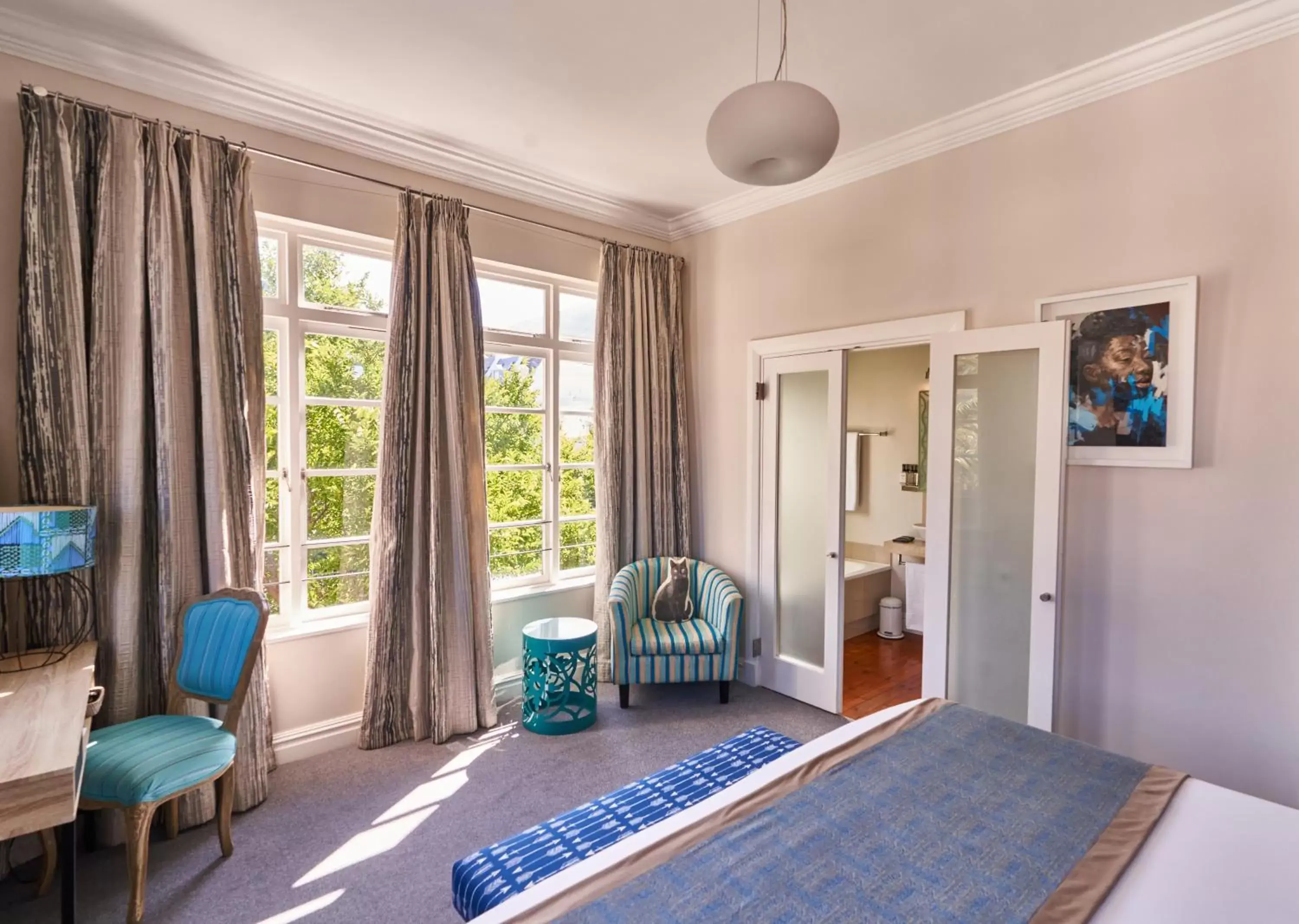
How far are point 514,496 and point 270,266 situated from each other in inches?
68.0

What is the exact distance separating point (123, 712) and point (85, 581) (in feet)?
1.69

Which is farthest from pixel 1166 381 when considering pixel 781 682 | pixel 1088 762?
pixel 781 682

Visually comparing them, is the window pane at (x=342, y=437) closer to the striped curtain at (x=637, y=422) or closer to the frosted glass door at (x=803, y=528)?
the striped curtain at (x=637, y=422)

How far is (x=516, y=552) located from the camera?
3.89m

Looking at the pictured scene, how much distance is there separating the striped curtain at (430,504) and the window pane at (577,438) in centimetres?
77

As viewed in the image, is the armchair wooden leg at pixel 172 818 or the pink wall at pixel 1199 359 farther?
the armchair wooden leg at pixel 172 818

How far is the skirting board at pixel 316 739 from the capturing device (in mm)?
2994

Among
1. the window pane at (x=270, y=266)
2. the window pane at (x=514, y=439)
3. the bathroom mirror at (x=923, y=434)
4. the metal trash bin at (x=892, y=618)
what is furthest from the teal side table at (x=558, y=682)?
the bathroom mirror at (x=923, y=434)

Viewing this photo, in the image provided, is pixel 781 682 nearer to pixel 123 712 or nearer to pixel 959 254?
pixel 959 254

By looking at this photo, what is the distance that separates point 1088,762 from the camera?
70.1 inches

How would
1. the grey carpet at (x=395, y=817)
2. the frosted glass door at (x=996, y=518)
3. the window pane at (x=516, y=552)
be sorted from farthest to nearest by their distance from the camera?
1. the window pane at (x=516, y=552)
2. the frosted glass door at (x=996, y=518)
3. the grey carpet at (x=395, y=817)

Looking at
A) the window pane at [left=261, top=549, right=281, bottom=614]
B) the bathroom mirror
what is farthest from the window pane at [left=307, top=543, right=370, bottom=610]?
the bathroom mirror

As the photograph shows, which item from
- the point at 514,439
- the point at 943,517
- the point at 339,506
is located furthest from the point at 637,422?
the point at 943,517

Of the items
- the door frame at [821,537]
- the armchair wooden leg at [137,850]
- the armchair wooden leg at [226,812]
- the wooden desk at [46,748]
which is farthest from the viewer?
the door frame at [821,537]
